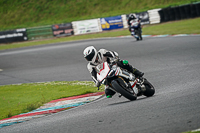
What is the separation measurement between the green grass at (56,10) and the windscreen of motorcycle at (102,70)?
36.5 meters

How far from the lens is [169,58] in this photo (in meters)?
13.3

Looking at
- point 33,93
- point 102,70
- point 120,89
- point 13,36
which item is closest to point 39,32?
point 13,36

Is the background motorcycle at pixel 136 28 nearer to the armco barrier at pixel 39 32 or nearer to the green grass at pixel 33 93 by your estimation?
the green grass at pixel 33 93

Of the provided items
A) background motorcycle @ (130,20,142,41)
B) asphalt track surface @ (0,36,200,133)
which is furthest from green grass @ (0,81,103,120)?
background motorcycle @ (130,20,142,41)

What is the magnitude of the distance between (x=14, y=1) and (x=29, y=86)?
41.7 m

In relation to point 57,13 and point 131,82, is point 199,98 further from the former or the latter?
point 57,13

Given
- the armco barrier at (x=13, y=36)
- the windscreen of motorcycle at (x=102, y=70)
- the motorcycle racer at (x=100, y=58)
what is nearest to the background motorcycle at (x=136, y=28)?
the motorcycle racer at (x=100, y=58)

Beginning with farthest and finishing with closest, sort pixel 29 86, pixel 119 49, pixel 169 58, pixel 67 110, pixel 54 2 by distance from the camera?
pixel 54 2 → pixel 119 49 → pixel 169 58 → pixel 29 86 → pixel 67 110

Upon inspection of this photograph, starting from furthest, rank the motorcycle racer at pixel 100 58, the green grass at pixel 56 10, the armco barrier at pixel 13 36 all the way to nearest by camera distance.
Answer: the green grass at pixel 56 10, the armco barrier at pixel 13 36, the motorcycle racer at pixel 100 58

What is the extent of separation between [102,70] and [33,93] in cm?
449

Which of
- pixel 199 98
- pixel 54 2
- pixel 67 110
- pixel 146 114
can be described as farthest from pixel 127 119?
pixel 54 2

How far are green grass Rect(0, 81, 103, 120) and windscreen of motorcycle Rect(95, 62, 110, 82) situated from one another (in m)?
2.61

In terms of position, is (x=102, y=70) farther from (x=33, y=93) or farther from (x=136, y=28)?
(x=136, y=28)

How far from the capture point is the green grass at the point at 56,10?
44.2 m
